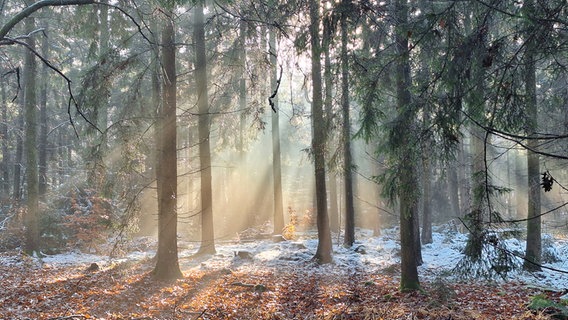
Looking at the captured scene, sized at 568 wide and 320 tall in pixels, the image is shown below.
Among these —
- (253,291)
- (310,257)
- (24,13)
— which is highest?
(24,13)

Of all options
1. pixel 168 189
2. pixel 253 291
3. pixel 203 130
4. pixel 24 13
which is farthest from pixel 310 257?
pixel 24 13

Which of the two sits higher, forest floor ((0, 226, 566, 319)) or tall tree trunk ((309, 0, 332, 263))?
tall tree trunk ((309, 0, 332, 263))

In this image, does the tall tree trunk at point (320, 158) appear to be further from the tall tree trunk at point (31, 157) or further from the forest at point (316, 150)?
the tall tree trunk at point (31, 157)

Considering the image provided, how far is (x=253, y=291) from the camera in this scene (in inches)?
363

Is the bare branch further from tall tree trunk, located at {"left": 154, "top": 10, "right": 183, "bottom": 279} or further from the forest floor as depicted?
tall tree trunk, located at {"left": 154, "top": 10, "right": 183, "bottom": 279}

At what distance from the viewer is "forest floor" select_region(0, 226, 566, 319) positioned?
23.0 ft

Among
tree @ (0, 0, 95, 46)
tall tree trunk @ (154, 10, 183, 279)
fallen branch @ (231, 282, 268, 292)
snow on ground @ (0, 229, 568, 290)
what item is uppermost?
tree @ (0, 0, 95, 46)

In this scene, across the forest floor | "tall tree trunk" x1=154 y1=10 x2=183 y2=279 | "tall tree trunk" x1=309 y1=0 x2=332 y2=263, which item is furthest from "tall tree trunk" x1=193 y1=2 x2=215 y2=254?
"tall tree trunk" x1=309 y1=0 x2=332 y2=263

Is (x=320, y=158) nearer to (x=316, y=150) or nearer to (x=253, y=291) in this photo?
(x=316, y=150)

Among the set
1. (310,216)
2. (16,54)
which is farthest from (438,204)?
(16,54)

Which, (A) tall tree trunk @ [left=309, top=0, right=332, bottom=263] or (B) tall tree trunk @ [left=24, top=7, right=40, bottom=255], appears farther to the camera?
(B) tall tree trunk @ [left=24, top=7, right=40, bottom=255]

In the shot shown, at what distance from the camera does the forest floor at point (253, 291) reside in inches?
276

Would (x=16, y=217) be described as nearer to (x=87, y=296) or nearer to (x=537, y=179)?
(x=87, y=296)

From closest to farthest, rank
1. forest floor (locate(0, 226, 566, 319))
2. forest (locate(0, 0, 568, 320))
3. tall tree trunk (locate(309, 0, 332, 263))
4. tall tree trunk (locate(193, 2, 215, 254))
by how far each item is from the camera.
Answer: forest (locate(0, 0, 568, 320)), forest floor (locate(0, 226, 566, 319)), tall tree trunk (locate(309, 0, 332, 263)), tall tree trunk (locate(193, 2, 215, 254))
